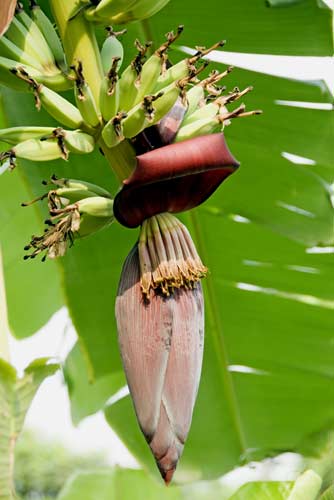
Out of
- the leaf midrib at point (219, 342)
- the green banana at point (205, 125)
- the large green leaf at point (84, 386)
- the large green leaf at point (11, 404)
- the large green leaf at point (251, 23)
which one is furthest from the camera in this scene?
the large green leaf at point (84, 386)

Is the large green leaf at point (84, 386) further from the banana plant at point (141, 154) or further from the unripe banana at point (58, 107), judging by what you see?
the unripe banana at point (58, 107)

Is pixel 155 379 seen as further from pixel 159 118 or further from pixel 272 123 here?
pixel 272 123

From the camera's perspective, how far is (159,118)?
2.25 feet

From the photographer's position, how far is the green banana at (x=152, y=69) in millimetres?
682

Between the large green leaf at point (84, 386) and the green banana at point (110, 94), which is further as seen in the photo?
the large green leaf at point (84, 386)

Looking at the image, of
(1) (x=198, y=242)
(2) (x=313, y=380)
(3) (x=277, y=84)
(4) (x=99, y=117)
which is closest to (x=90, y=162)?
(1) (x=198, y=242)

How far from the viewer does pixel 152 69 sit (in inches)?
27.1

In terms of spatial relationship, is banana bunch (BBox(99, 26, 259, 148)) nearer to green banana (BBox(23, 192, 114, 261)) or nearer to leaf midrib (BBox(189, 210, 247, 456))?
green banana (BBox(23, 192, 114, 261))

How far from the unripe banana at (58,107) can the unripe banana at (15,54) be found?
0.05 meters

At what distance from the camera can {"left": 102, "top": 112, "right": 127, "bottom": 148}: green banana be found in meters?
0.66

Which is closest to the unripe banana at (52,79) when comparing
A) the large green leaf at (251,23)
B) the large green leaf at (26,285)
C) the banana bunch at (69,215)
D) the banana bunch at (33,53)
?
the banana bunch at (33,53)

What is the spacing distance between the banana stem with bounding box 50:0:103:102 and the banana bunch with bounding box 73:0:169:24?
0.04 ft

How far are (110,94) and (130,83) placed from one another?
3cm

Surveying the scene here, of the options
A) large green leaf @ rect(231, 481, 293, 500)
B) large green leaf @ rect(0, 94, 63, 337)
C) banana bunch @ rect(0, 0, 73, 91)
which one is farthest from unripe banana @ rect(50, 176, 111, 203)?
large green leaf @ rect(0, 94, 63, 337)
